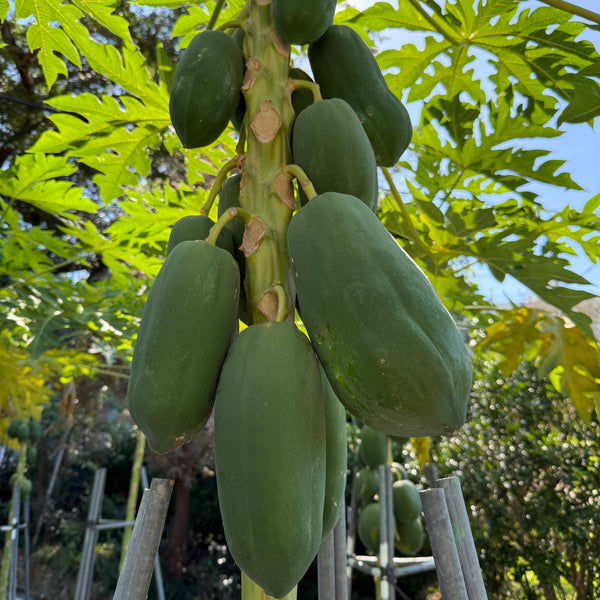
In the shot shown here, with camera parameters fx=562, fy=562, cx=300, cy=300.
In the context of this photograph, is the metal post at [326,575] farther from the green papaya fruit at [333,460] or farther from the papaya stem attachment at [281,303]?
the papaya stem attachment at [281,303]

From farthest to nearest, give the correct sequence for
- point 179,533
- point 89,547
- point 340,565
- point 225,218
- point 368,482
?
point 179,533
point 89,547
point 368,482
point 340,565
point 225,218

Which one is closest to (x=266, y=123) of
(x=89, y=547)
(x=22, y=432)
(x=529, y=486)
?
(x=89, y=547)

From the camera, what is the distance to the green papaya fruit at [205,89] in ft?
2.95

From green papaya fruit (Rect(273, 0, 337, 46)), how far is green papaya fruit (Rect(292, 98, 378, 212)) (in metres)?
0.17

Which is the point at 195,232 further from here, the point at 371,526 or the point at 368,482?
the point at 371,526

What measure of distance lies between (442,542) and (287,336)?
43cm

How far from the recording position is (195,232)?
857mm

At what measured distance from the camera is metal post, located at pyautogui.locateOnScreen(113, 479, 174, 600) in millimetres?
782

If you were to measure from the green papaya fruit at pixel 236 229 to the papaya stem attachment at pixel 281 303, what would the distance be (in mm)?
99

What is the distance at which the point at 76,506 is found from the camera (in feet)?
31.1

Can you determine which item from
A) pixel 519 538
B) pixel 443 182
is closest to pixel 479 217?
pixel 443 182

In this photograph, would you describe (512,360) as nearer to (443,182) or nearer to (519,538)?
(443,182)

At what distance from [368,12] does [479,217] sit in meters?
0.62

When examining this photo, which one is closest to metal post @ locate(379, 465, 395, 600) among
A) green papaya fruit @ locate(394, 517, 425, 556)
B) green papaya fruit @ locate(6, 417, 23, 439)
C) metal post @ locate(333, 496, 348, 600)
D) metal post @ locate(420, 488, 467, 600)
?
green papaya fruit @ locate(394, 517, 425, 556)
